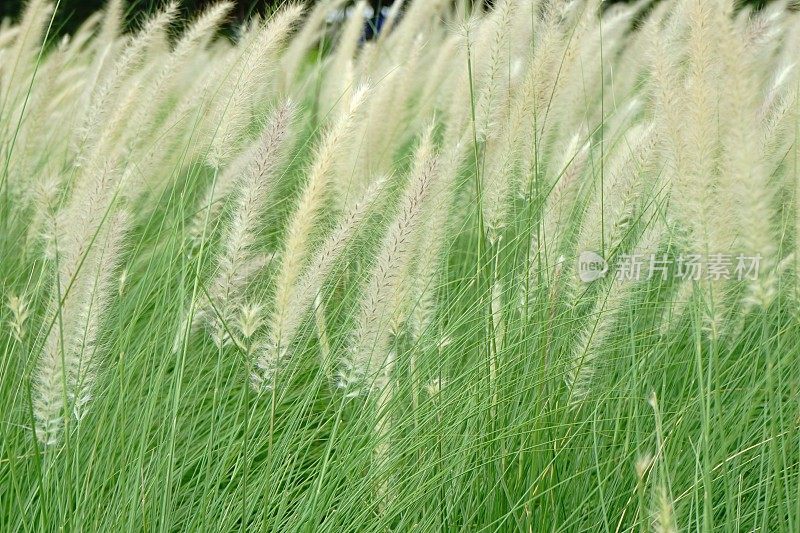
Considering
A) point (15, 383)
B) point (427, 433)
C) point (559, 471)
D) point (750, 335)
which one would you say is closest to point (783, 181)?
point (750, 335)

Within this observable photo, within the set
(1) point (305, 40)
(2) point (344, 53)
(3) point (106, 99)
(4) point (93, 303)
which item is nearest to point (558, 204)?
(4) point (93, 303)

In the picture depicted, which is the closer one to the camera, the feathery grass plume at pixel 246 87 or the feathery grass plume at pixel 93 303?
the feathery grass plume at pixel 93 303

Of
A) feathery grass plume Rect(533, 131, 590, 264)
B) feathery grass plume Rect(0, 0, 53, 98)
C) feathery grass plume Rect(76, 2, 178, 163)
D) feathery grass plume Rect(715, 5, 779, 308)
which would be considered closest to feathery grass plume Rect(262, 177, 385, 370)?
feathery grass plume Rect(533, 131, 590, 264)

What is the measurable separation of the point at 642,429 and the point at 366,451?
57cm

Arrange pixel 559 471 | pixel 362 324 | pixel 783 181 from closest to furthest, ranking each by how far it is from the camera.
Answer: pixel 362 324
pixel 559 471
pixel 783 181

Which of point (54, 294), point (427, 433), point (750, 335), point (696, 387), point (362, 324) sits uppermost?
point (54, 294)

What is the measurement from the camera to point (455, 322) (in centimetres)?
175

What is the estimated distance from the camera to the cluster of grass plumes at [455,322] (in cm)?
137

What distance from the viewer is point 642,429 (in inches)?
68.0

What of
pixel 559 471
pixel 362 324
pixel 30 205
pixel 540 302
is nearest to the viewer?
pixel 362 324

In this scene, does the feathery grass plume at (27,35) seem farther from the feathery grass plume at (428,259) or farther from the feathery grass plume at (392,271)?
the feathery grass plume at (392,271)

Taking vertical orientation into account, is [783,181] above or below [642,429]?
above

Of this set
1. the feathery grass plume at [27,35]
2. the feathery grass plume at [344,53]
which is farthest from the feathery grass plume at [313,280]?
the feathery grass plume at [27,35]

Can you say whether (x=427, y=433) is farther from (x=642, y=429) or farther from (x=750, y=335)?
(x=750, y=335)
